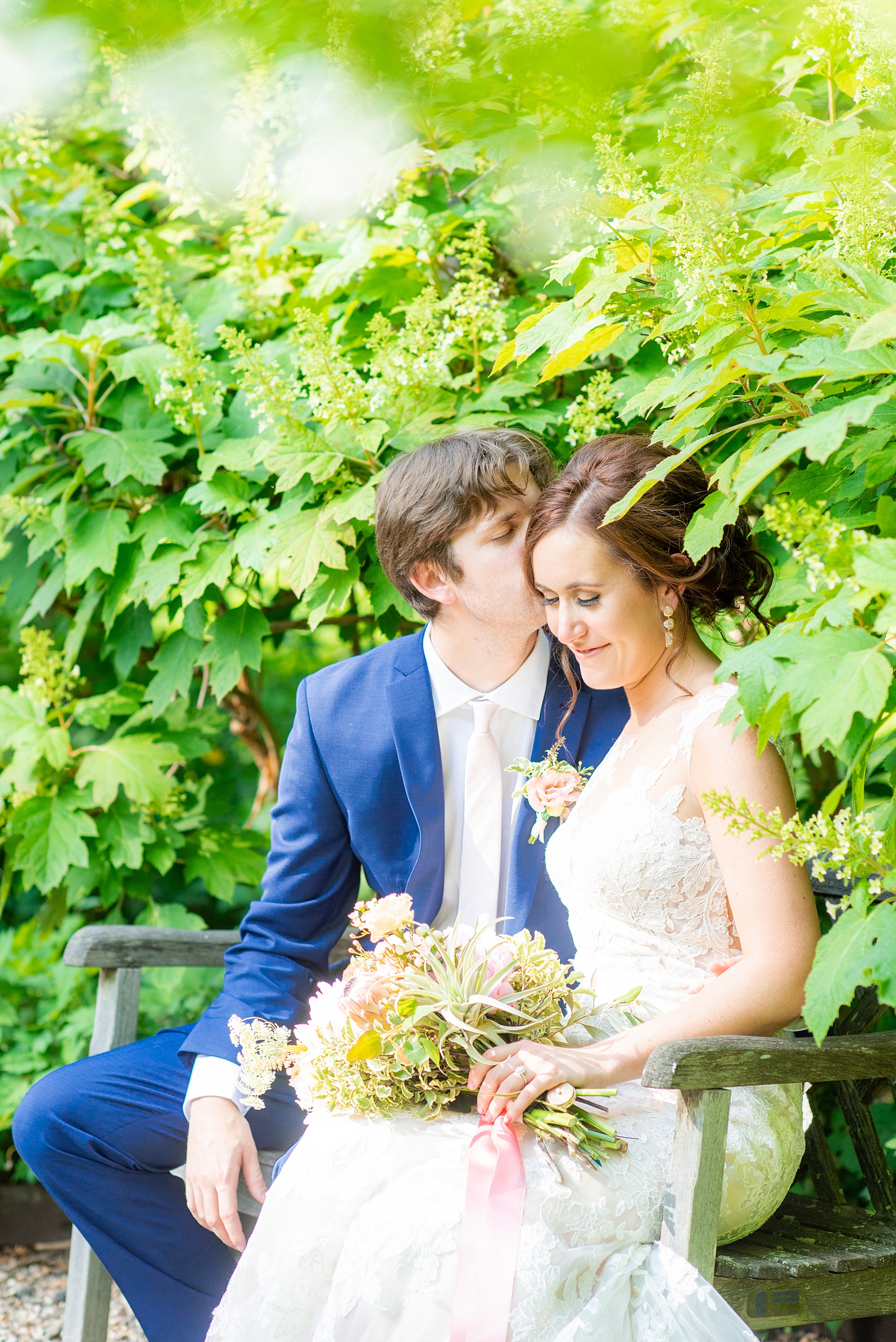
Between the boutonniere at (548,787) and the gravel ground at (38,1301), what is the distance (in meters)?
1.84

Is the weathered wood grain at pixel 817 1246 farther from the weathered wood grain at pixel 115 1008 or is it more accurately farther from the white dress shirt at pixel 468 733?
the weathered wood grain at pixel 115 1008

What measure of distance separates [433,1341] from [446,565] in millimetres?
1473

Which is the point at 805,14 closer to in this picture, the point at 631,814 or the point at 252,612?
the point at 631,814

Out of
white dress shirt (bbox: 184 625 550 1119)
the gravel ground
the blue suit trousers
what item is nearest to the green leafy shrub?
white dress shirt (bbox: 184 625 550 1119)

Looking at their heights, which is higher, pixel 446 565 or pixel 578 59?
pixel 578 59

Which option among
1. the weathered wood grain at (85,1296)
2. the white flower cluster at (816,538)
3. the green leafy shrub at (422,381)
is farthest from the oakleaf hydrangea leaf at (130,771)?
the white flower cluster at (816,538)

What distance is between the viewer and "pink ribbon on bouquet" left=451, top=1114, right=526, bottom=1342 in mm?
1557

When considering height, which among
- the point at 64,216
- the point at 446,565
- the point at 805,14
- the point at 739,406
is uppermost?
the point at 805,14

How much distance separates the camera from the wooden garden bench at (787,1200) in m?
1.65

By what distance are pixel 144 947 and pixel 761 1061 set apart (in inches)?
63.3

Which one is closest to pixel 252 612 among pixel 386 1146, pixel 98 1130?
pixel 98 1130

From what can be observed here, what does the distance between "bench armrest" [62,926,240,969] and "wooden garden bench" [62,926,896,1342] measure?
0.57 metres

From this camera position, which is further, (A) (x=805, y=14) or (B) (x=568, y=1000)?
(B) (x=568, y=1000)

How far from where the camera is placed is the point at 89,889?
3.27m
